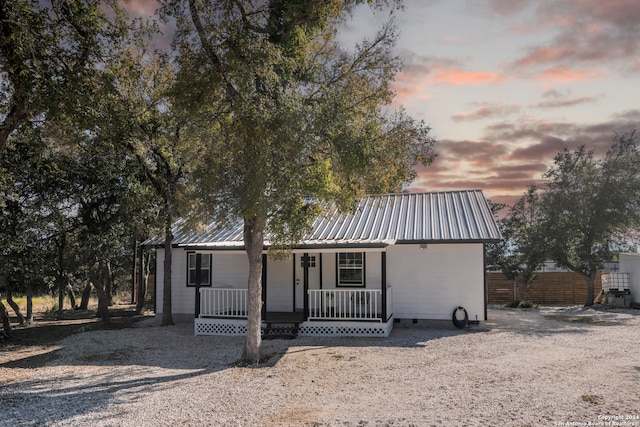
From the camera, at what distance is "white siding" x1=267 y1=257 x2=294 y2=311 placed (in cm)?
1577

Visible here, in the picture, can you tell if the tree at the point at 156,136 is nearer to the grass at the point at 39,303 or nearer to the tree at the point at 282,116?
the tree at the point at 282,116

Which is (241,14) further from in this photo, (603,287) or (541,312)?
(603,287)

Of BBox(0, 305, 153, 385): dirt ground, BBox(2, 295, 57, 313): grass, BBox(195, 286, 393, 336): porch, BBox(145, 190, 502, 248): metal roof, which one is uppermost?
BBox(145, 190, 502, 248): metal roof

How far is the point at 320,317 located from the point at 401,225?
4.34 meters

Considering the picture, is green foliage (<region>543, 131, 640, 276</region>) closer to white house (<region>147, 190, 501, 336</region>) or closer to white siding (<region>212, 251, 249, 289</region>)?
white house (<region>147, 190, 501, 336</region>)

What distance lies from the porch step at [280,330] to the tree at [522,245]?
38.3 ft

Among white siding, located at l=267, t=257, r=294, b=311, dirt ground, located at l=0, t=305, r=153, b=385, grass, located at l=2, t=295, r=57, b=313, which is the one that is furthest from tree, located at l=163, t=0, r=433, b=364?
grass, located at l=2, t=295, r=57, b=313

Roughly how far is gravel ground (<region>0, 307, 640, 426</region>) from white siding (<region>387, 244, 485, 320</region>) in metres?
1.31

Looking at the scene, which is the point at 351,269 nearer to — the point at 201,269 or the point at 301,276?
the point at 301,276

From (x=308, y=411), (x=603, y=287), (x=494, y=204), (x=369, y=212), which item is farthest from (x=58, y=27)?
(x=603, y=287)

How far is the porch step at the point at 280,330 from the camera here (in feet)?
43.1

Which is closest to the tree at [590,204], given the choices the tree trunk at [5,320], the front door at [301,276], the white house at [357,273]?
the white house at [357,273]

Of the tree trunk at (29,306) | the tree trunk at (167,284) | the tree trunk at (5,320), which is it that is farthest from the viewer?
the tree trunk at (29,306)

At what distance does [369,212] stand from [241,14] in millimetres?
9001
